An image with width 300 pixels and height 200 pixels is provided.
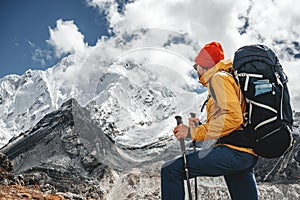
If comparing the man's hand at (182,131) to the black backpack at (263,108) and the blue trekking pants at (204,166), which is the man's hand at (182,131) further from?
the black backpack at (263,108)

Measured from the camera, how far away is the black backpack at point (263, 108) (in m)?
3.04

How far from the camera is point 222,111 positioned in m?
3.06

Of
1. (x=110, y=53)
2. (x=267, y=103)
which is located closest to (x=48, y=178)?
(x=110, y=53)

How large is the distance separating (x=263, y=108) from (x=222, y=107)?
37 cm

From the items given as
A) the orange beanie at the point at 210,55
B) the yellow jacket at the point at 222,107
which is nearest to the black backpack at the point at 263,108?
the yellow jacket at the point at 222,107

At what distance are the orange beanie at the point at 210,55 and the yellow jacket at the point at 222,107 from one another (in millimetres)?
241

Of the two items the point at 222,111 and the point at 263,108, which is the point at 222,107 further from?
the point at 263,108

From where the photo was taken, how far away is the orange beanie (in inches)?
140

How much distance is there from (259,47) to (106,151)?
14.3 meters

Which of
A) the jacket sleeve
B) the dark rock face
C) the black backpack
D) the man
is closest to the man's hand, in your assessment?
the man

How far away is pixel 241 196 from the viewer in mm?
3641

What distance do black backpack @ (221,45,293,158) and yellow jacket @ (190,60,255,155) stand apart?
0.25ft

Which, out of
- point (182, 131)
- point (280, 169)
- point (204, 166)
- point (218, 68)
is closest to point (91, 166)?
point (280, 169)

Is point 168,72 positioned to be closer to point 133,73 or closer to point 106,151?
point 133,73
